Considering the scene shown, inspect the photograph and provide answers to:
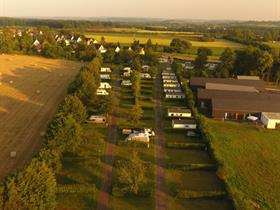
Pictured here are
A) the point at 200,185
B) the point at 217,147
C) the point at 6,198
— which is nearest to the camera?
the point at 6,198

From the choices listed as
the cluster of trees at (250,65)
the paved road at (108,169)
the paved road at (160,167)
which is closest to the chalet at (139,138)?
the paved road at (160,167)

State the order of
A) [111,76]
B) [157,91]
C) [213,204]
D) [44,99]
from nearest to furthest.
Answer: [213,204] → [44,99] → [157,91] → [111,76]

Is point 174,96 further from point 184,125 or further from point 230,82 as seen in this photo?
point 184,125

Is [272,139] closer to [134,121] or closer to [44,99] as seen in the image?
[134,121]

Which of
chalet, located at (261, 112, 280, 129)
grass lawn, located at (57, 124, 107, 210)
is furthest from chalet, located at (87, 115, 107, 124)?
chalet, located at (261, 112, 280, 129)

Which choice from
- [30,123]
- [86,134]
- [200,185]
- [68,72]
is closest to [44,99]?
[30,123]

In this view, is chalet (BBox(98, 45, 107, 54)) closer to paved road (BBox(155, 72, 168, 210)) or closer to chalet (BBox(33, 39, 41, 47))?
chalet (BBox(33, 39, 41, 47))

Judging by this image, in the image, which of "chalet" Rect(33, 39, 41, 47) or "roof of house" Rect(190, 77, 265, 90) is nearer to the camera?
"roof of house" Rect(190, 77, 265, 90)
